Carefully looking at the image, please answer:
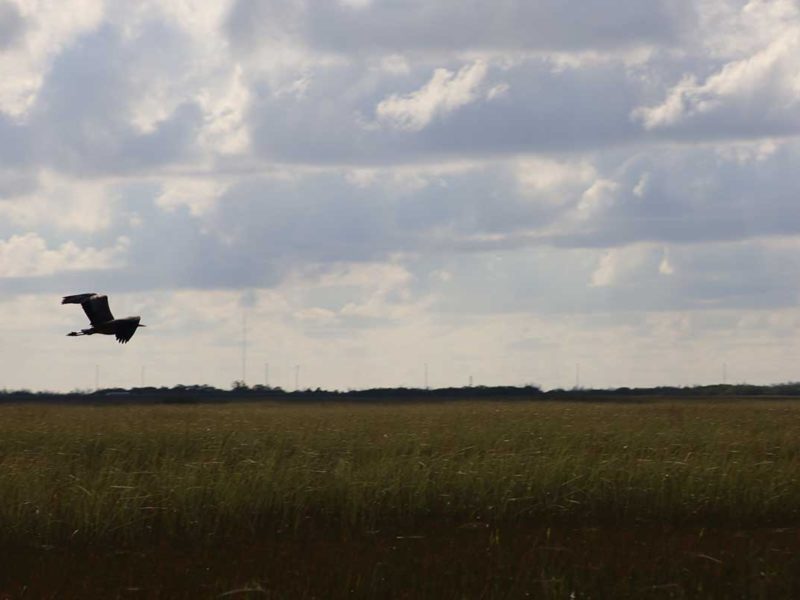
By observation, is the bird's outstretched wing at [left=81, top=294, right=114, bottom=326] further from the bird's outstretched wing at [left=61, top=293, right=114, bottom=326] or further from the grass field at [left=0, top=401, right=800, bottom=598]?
the grass field at [left=0, top=401, right=800, bottom=598]

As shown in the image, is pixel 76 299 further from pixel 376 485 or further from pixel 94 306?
pixel 376 485

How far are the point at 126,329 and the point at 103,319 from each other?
0.51 m

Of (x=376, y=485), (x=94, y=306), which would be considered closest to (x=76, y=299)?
(x=94, y=306)

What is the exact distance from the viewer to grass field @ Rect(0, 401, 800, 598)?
14.5 metres

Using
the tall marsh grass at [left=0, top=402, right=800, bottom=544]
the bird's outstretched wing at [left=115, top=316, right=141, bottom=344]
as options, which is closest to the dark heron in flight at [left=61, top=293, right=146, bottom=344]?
the bird's outstretched wing at [left=115, top=316, right=141, bottom=344]

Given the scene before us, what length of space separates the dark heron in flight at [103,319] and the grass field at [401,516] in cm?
278

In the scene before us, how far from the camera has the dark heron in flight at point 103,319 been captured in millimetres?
25328

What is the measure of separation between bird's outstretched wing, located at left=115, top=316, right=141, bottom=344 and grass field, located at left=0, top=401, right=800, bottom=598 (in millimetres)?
2651

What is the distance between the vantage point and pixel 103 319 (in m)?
25.5

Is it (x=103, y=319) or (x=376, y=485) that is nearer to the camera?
(x=376, y=485)

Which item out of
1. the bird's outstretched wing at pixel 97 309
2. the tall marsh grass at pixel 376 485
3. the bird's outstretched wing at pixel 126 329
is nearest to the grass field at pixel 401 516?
the tall marsh grass at pixel 376 485

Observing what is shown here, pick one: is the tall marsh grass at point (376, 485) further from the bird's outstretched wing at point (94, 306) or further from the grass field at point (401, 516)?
the bird's outstretched wing at point (94, 306)

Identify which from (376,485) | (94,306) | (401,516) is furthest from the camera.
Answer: (94,306)

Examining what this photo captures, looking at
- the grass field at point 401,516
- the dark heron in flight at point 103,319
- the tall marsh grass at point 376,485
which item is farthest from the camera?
the dark heron in flight at point 103,319
